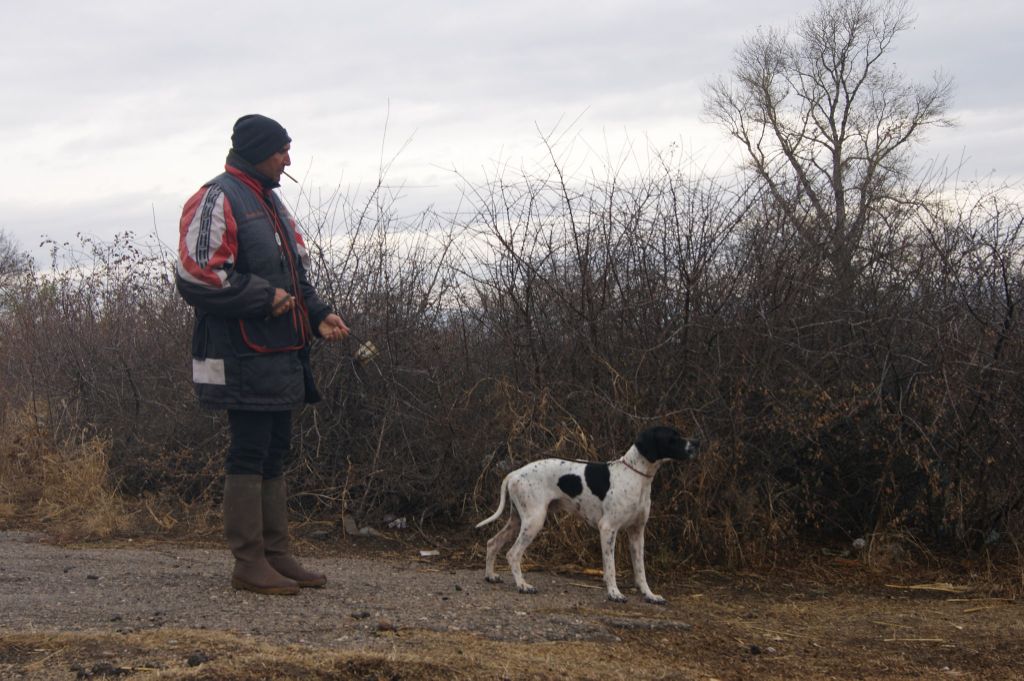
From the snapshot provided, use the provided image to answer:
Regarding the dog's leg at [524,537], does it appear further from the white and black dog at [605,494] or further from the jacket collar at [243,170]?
the jacket collar at [243,170]

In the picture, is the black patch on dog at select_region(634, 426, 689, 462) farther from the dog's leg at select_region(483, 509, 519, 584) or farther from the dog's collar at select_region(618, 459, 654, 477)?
the dog's leg at select_region(483, 509, 519, 584)

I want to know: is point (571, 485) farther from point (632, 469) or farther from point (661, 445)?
point (661, 445)

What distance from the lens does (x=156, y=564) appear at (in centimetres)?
632

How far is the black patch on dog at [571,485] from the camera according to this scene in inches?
235

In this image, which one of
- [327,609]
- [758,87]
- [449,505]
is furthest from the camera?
[758,87]

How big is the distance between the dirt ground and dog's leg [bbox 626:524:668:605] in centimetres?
17

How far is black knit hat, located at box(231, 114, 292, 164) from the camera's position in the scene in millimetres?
5238

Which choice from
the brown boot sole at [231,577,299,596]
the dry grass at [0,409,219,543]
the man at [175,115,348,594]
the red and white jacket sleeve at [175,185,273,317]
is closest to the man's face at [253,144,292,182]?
the man at [175,115,348,594]

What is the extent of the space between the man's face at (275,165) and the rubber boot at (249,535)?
1402mm

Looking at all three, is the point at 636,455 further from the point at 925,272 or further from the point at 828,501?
the point at 925,272

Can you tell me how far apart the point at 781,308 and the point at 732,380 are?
553 mm

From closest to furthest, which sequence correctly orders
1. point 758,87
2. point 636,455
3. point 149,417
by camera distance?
point 636,455
point 149,417
point 758,87

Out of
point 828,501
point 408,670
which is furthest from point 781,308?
point 408,670

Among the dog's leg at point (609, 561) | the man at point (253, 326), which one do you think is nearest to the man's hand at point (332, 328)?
the man at point (253, 326)
